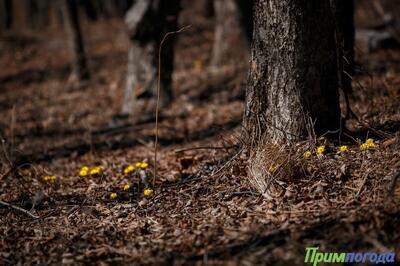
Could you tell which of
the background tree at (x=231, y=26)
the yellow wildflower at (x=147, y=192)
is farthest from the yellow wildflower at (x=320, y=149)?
the background tree at (x=231, y=26)

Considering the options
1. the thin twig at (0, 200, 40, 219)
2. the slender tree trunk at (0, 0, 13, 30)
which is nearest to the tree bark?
the thin twig at (0, 200, 40, 219)

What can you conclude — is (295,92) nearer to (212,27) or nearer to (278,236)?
(278,236)

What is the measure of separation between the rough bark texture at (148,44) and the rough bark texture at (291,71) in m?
3.64

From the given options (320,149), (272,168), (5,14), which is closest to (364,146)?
(320,149)

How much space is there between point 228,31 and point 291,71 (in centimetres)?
590

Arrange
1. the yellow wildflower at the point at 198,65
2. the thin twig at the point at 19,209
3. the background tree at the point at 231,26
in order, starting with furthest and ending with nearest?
the yellow wildflower at the point at 198,65 → the background tree at the point at 231,26 → the thin twig at the point at 19,209

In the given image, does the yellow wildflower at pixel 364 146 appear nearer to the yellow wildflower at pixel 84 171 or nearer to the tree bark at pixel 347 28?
the tree bark at pixel 347 28

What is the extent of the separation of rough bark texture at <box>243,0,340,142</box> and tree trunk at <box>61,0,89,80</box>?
831 cm

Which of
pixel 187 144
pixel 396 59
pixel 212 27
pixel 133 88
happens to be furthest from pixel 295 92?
pixel 212 27

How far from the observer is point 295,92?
12.4 ft

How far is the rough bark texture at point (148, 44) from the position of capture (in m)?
7.12

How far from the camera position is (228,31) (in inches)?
370

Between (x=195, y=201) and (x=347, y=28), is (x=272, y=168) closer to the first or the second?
(x=195, y=201)

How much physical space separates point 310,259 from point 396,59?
21.2 feet
